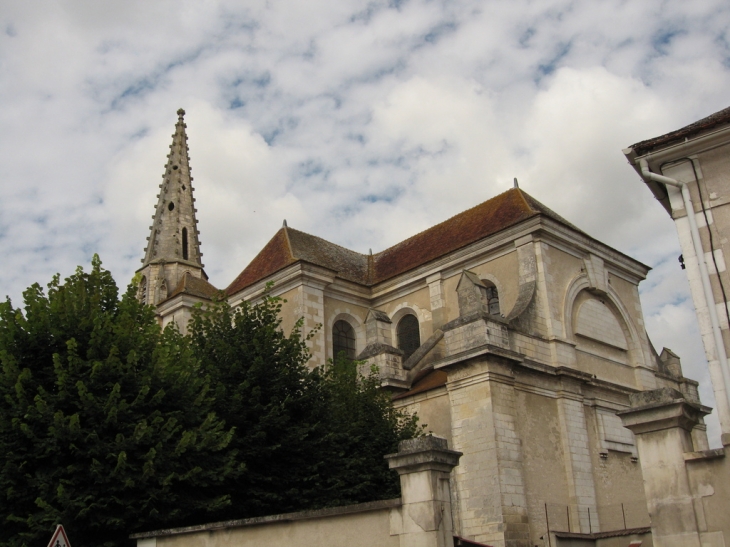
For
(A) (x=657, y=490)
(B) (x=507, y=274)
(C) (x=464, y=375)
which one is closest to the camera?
(A) (x=657, y=490)

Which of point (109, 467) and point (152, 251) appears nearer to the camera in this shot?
point (109, 467)

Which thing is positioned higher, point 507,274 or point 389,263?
point 389,263

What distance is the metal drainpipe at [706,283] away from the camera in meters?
8.16

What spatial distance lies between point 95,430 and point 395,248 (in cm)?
1454

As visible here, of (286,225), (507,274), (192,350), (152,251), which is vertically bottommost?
(192,350)

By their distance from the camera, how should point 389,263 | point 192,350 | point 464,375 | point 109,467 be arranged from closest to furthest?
point 109,467
point 192,350
point 464,375
point 389,263

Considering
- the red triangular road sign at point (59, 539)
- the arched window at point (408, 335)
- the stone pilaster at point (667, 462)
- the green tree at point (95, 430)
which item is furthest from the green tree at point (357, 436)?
the stone pilaster at point (667, 462)

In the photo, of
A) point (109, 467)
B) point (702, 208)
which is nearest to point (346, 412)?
point (109, 467)

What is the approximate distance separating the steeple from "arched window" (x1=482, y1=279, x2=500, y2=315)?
13.6 meters

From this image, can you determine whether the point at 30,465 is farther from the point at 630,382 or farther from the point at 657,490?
the point at 630,382

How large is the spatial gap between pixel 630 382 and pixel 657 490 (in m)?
13.0

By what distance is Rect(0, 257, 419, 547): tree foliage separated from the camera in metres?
9.98

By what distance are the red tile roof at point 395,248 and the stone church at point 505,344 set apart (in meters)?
0.07

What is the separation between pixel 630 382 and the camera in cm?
1912
